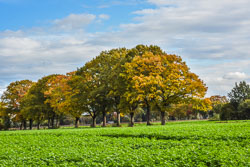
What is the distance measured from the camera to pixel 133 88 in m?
48.8

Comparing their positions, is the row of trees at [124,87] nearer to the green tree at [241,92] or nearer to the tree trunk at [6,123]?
the tree trunk at [6,123]

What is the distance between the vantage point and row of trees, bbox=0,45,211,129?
156ft

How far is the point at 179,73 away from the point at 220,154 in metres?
36.3

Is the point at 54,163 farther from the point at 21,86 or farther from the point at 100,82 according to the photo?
the point at 21,86

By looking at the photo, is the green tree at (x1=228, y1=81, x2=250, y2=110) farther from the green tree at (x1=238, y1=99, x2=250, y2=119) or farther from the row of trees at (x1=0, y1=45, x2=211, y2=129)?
the row of trees at (x1=0, y1=45, x2=211, y2=129)

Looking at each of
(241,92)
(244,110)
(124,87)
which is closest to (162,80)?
(124,87)

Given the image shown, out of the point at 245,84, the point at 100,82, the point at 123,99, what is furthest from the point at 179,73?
the point at 245,84

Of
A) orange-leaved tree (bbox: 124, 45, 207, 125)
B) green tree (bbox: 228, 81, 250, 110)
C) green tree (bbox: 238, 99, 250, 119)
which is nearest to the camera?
orange-leaved tree (bbox: 124, 45, 207, 125)

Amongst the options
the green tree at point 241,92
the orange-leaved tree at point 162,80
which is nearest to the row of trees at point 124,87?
the orange-leaved tree at point 162,80

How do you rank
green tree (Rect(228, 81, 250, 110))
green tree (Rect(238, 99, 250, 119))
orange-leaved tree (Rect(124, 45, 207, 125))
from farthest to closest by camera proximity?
green tree (Rect(228, 81, 250, 110)) → green tree (Rect(238, 99, 250, 119)) → orange-leaved tree (Rect(124, 45, 207, 125))

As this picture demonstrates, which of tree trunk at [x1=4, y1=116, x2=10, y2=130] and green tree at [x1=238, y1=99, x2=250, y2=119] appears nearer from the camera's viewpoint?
green tree at [x1=238, y1=99, x2=250, y2=119]

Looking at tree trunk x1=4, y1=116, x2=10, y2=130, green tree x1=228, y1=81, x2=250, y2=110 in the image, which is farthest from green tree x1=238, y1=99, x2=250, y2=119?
tree trunk x1=4, y1=116, x2=10, y2=130

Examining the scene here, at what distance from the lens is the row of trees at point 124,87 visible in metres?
47.6

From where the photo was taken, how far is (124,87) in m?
50.4
